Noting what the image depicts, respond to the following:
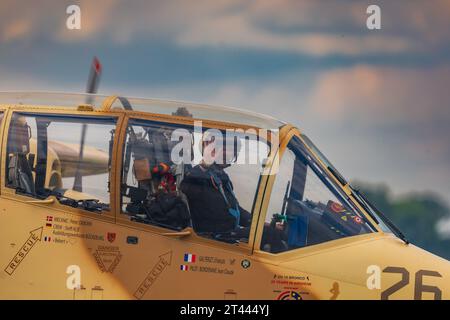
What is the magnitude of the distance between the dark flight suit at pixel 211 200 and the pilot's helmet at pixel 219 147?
9cm

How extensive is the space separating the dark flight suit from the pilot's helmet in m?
0.09

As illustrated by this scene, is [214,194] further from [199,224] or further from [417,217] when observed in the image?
[417,217]

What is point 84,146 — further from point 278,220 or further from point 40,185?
point 278,220

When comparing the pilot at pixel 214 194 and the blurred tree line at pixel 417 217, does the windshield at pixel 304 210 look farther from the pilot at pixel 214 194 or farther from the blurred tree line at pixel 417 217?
the blurred tree line at pixel 417 217

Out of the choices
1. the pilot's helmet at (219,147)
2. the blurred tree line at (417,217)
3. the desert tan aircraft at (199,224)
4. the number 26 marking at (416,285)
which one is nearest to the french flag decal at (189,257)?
the desert tan aircraft at (199,224)

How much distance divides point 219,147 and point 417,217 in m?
31.1

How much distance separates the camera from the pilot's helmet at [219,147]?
9.23m

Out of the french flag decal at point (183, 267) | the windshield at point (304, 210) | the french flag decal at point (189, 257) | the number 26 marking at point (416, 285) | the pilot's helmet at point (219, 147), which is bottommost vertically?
the number 26 marking at point (416, 285)

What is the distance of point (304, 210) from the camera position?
9172 millimetres

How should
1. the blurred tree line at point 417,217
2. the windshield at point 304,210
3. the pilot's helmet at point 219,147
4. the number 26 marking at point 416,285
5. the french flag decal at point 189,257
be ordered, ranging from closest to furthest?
the number 26 marking at point 416,285 < the french flag decal at point 189,257 < the windshield at point 304,210 < the pilot's helmet at point 219,147 < the blurred tree line at point 417,217

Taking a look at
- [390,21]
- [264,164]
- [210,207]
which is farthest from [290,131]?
[390,21]

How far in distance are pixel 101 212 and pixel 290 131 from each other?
2.23m

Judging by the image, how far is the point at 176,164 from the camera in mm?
9266
